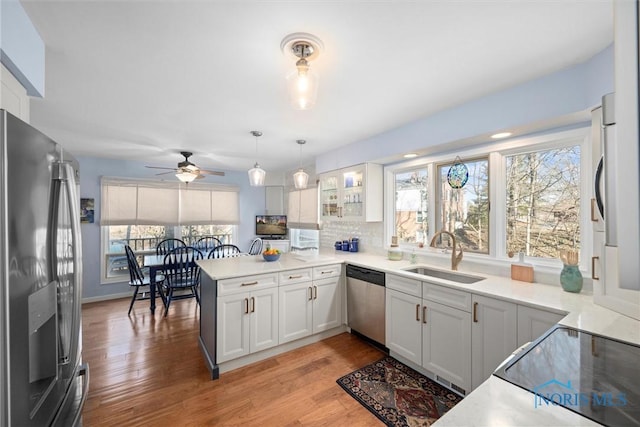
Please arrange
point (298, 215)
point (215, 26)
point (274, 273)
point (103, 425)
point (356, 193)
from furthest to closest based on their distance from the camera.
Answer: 1. point (298, 215)
2. point (356, 193)
3. point (274, 273)
4. point (103, 425)
5. point (215, 26)

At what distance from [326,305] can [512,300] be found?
5.84 ft

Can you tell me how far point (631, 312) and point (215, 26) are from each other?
266cm

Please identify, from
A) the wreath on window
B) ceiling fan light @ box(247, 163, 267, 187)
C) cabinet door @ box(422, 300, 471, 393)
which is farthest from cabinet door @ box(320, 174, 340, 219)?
cabinet door @ box(422, 300, 471, 393)

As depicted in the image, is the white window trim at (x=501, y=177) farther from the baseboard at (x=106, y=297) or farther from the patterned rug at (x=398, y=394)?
the baseboard at (x=106, y=297)

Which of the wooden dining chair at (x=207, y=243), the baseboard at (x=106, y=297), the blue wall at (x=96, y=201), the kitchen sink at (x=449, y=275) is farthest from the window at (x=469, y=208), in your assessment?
the baseboard at (x=106, y=297)

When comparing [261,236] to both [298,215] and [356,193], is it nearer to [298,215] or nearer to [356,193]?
Result: [298,215]

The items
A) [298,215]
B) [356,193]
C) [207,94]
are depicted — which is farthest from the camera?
[298,215]

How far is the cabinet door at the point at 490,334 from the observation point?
1.80 meters

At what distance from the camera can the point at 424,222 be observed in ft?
10.4

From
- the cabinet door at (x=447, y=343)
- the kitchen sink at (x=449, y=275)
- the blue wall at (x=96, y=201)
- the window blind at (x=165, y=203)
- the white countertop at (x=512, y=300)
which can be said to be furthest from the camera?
the window blind at (x=165, y=203)

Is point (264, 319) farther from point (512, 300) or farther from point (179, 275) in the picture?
point (512, 300)

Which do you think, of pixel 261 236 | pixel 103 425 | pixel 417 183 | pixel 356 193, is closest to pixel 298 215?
pixel 261 236

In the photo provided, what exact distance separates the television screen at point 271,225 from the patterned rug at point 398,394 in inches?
147

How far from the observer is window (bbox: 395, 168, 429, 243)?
3.20 meters
